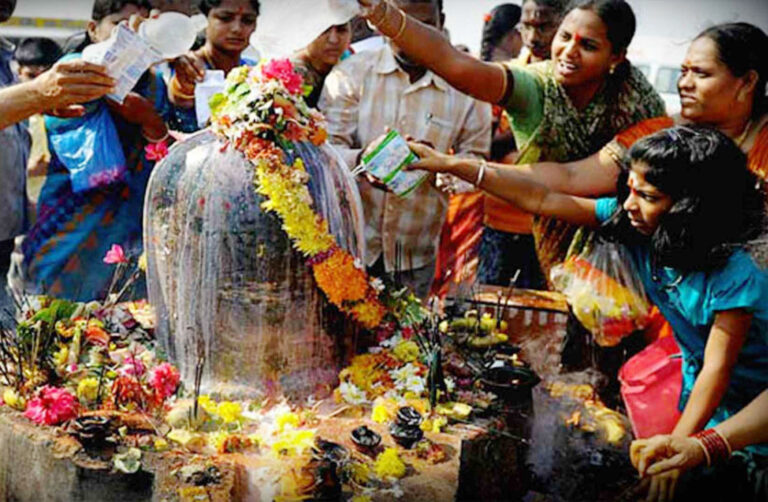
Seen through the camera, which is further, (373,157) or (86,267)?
(86,267)

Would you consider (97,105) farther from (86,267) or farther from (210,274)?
(210,274)

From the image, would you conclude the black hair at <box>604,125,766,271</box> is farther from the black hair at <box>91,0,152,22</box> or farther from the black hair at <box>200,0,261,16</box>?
the black hair at <box>91,0,152,22</box>

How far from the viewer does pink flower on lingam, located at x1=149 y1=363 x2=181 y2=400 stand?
3342 mm

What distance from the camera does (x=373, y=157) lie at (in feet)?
11.4

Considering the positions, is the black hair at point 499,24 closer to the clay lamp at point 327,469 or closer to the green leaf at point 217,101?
the green leaf at point 217,101

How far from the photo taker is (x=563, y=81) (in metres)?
3.74

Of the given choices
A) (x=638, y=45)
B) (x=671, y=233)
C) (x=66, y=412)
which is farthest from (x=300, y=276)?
(x=638, y=45)

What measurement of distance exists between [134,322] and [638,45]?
21.0 ft

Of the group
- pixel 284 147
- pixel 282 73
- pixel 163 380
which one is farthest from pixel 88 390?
pixel 282 73

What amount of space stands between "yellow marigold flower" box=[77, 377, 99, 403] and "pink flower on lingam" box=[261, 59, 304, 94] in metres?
1.53

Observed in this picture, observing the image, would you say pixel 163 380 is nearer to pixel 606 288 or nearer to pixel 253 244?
pixel 253 244

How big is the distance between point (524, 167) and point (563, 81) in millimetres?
439

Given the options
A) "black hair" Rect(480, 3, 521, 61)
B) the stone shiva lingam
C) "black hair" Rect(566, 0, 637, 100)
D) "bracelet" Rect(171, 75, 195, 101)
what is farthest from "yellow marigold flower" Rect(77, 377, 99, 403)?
"black hair" Rect(480, 3, 521, 61)

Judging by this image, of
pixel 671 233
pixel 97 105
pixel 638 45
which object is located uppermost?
pixel 638 45
